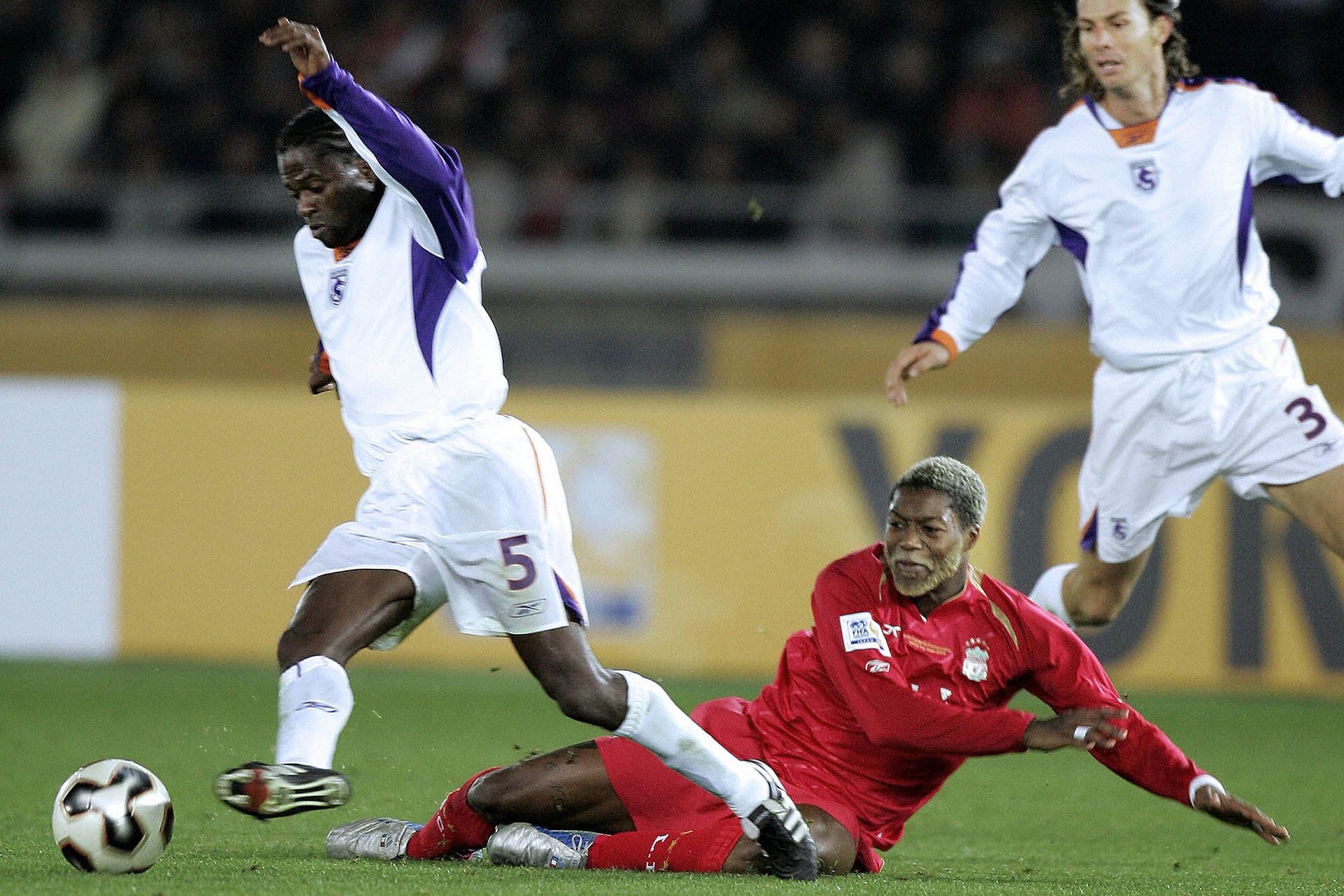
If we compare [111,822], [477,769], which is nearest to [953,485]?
[111,822]

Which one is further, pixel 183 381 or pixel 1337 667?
pixel 183 381

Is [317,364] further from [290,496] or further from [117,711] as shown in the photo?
[290,496]

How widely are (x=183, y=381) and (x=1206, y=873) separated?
7.42 m

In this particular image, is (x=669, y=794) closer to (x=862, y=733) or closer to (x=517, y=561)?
(x=862, y=733)

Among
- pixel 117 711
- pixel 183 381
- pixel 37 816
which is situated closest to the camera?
pixel 37 816

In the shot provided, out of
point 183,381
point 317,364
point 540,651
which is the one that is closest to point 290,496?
point 183,381

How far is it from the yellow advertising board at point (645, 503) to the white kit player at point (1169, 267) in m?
4.35

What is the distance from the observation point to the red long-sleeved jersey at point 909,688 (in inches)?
175

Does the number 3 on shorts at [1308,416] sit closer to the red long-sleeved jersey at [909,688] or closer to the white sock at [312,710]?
the red long-sleeved jersey at [909,688]

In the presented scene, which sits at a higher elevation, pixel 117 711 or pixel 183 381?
pixel 183 381

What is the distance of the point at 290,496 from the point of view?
10242 millimetres

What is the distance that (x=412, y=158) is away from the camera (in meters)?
4.34

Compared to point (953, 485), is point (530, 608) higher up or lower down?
lower down

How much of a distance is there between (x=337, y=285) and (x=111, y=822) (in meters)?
1.44
